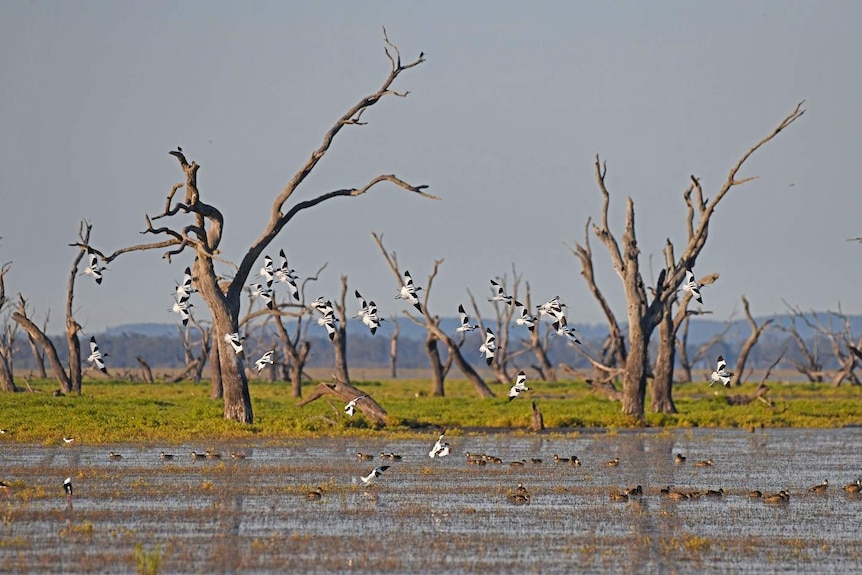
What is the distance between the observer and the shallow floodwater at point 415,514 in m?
13.2

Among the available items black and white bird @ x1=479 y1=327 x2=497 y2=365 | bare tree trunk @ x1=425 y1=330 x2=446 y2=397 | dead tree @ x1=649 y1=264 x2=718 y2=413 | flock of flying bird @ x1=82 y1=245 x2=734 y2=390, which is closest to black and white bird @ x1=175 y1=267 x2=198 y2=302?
flock of flying bird @ x1=82 y1=245 x2=734 y2=390

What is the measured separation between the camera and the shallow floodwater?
43.3ft

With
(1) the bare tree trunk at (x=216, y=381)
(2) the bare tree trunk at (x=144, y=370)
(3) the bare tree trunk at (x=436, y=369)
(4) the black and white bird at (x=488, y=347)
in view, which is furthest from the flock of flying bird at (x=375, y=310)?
(2) the bare tree trunk at (x=144, y=370)

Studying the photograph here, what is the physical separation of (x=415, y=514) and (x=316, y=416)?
1418 centimetres

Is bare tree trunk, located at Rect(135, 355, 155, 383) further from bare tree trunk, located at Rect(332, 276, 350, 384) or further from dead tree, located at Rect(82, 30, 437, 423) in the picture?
dead tree, located at Rect(82, 30, 437, 423)

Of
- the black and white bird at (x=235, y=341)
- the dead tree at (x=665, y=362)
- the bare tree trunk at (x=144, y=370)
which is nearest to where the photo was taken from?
the black and white bird at (x=235, y=341)

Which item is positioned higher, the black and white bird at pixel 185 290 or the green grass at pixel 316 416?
the black and white bird at pixel 185 290

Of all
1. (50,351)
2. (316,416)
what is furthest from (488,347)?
(50,351)

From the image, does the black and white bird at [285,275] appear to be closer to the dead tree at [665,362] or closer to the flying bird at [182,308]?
the flying bird at [182,308]

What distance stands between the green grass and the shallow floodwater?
8.32ft

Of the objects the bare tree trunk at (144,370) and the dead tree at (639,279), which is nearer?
the dead tree at (639,279)

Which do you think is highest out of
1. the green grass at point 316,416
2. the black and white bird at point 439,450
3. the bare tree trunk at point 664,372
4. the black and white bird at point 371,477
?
the bare tree trunk at point 664,372

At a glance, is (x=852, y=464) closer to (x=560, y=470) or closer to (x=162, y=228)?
(x=560, y=470)

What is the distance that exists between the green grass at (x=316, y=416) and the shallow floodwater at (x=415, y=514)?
254cm
